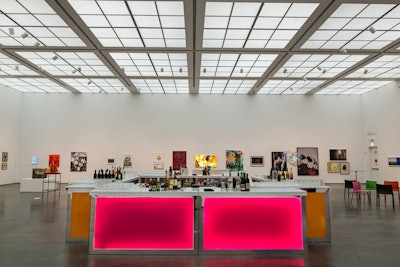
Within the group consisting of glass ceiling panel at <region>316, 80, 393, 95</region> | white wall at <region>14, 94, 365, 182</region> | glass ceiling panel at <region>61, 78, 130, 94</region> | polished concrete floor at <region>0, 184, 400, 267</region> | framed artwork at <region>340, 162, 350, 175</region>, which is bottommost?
polished concrete floor at <region>0, 184, 400, 267</region>

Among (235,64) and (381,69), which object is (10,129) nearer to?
(235,64)

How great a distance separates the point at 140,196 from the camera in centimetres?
455

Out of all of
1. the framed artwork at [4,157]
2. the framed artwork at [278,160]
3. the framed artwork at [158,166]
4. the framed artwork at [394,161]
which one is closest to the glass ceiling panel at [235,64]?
the framed artwork at [278,160]

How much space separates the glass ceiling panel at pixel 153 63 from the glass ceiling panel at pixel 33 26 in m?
2.10

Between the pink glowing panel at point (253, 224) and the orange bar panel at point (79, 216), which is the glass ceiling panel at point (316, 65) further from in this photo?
the orange bar panel at point (79, 216)

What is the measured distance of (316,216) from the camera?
529 cm

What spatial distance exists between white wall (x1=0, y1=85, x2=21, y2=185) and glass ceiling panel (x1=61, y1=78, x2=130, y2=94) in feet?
13.3

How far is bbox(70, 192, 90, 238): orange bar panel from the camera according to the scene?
16.9ft

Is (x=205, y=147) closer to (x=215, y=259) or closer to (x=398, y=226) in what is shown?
(x=398, y=226)

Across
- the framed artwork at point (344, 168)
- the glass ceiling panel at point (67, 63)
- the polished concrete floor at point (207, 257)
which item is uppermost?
the glass ceiling panel at point (67, 63)

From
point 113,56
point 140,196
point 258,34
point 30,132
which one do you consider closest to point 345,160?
point 258,34

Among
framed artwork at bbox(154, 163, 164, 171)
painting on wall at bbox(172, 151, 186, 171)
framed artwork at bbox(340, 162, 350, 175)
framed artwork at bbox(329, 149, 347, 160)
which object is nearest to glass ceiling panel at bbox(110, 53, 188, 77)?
painting on wall at bbox(172, 151, 186, 171)

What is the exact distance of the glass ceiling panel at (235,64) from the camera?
11.8 metres

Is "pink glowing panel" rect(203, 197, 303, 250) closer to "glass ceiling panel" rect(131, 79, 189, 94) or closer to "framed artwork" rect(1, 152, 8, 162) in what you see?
"glass ceiling panel" rect(131, 79, 189, 94)
